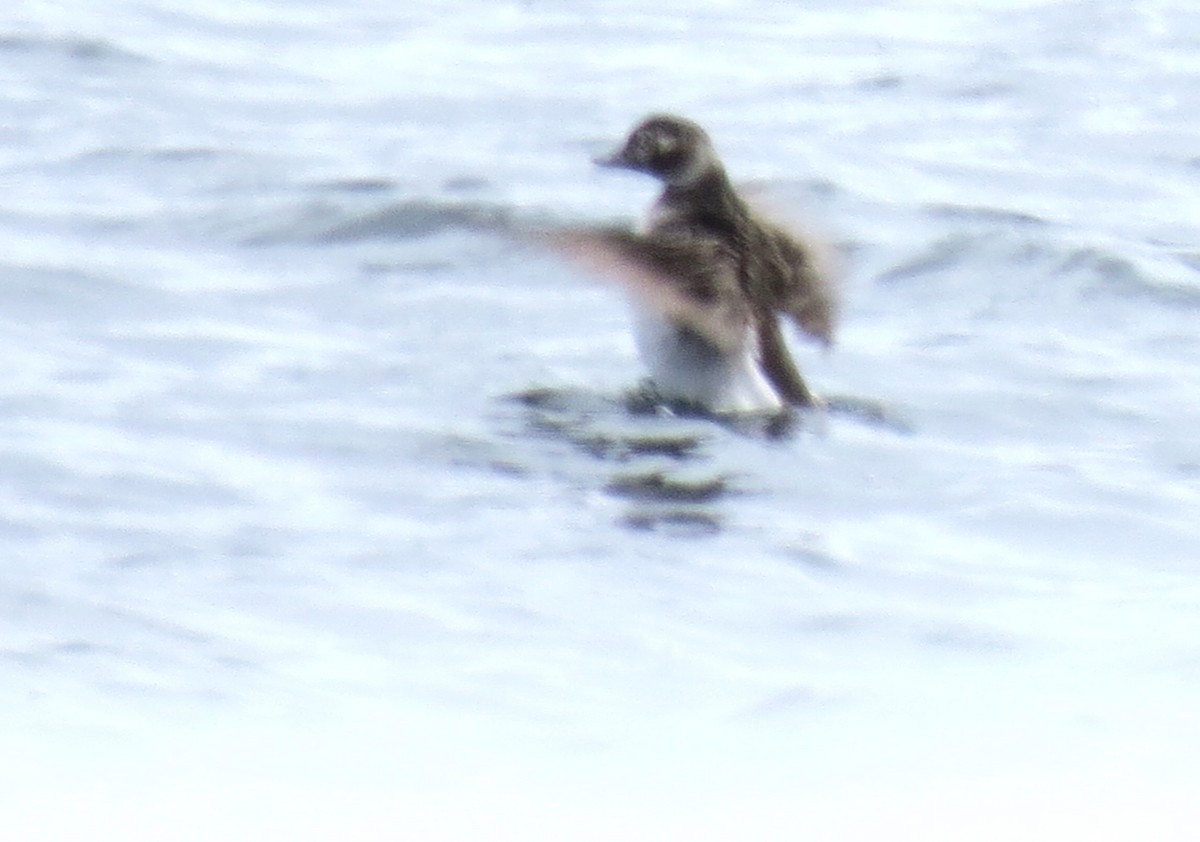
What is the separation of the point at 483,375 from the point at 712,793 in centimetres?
334

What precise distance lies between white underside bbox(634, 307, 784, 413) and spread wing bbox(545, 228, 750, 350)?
0.23 ft

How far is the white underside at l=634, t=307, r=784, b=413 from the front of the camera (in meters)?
8.22

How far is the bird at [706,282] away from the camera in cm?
794

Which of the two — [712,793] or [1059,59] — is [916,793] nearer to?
[712,793]

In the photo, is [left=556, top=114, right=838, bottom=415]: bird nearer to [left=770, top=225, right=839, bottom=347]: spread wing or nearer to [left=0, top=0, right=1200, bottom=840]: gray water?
[left=770, top=225, right=839, bottom=347]: spread wing

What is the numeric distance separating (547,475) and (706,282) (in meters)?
0.83

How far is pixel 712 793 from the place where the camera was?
17.5 feet

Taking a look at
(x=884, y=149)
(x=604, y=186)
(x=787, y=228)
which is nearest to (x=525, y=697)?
(x=787, y=228)

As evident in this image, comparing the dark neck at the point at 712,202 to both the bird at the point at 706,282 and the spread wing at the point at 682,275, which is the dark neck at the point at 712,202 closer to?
the bird at the point at 706,282

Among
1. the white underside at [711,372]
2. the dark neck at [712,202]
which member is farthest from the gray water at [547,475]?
the dark neck at [712,202]

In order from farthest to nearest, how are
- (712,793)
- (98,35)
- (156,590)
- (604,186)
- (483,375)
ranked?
(98,35) < (604,186) < (483,375) < (156,590) < (712,793)

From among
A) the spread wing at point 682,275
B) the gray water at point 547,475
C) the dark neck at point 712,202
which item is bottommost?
the gray water at point 547,475

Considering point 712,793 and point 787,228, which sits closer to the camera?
point 712,793

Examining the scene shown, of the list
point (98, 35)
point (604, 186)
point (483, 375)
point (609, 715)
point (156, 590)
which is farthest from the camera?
point (98, 35)
